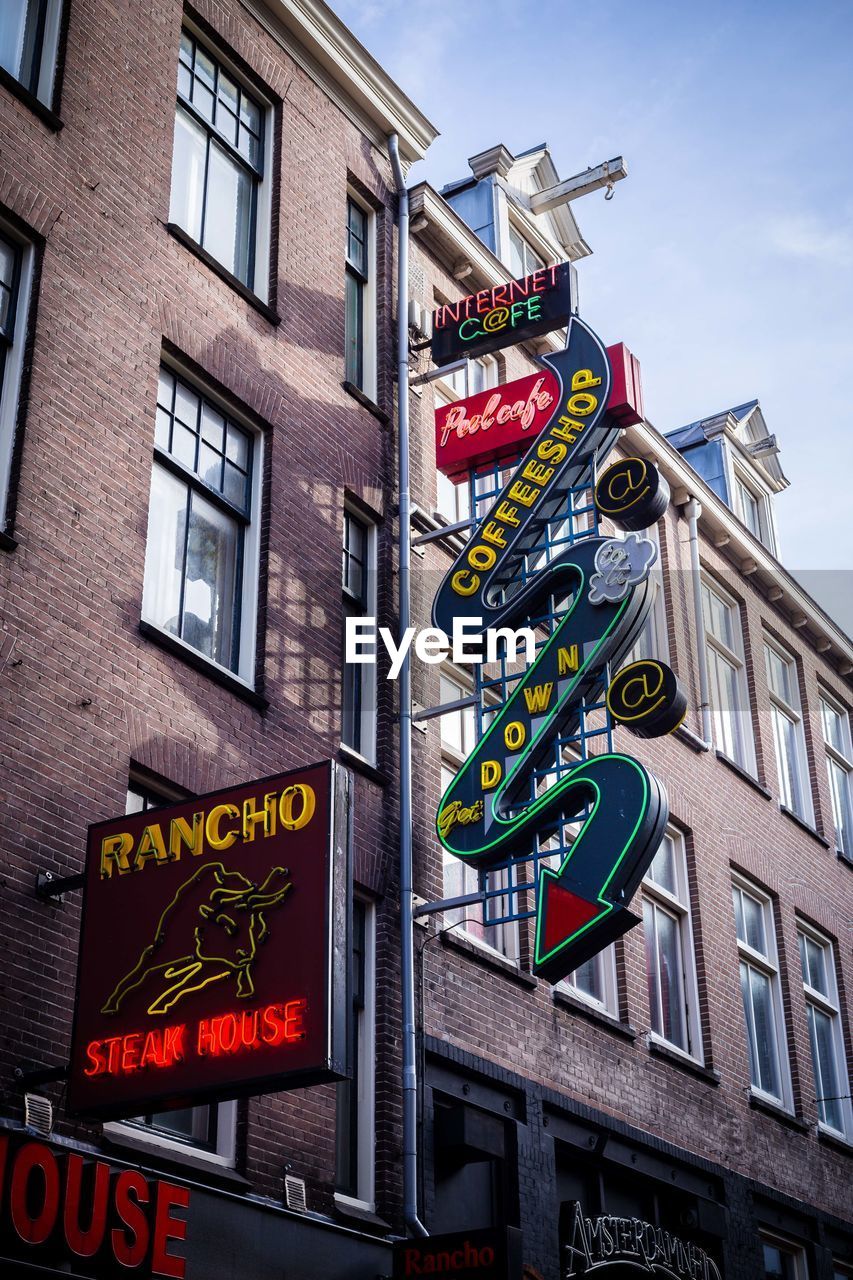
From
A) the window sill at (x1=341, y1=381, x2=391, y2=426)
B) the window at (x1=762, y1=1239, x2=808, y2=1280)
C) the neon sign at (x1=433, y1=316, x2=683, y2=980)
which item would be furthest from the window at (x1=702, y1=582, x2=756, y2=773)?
the window sill at (x1=341, y1=381, x2=391, y2=426)

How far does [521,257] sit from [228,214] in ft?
25.8

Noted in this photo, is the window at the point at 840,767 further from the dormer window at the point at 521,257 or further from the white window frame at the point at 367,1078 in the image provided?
the white window frame at the point at 367,1078

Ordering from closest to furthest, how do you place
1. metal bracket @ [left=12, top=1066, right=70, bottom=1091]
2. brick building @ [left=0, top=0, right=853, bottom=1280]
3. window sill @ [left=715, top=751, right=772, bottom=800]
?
metal bracket @ [left=12, top=1066, right=70, bottom=1091] < brick building @ [left=0, top=0, right=853, bottom=1280] < window sill @ [left=715, top=751, right=772, bottom=800]

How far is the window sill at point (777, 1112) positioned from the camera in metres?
20.3

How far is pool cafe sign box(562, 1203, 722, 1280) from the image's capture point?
1543cm

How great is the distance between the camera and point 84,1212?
9.32 metres

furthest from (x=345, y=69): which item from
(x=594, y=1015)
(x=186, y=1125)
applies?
(x=186, y=1125)

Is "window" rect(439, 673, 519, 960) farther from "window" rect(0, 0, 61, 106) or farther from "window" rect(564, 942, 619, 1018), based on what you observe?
"window" rect(0, 0, 61, 106)

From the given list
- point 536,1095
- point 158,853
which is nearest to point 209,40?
point 158,853

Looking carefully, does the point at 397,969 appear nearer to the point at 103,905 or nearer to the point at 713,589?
the point at 103,905

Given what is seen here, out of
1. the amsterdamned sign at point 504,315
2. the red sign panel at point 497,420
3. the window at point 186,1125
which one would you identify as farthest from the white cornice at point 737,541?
the window at point 186,1125

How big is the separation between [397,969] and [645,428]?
10.3m

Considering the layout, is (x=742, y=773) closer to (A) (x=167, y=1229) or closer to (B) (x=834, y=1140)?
(B) (x=834, y=1140)

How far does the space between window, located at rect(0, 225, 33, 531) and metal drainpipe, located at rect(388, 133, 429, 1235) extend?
4912 millimetres
